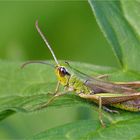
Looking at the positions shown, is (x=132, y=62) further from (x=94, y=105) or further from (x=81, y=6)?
(x=81, y=6)

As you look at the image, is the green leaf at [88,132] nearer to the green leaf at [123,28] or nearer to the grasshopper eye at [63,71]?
the green leaf at [123,28]

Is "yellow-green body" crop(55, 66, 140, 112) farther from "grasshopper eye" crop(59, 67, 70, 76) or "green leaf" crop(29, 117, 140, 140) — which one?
"green leaf" crop(29, 117, 140, 140)

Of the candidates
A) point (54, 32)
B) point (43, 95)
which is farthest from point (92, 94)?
point (54, 32)

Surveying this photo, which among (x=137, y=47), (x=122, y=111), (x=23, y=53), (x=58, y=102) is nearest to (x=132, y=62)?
(x=137, y=47)

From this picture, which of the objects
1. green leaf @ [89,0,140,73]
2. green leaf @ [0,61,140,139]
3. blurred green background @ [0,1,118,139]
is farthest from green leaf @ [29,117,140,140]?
blurred green background @ [0,1,118,139]

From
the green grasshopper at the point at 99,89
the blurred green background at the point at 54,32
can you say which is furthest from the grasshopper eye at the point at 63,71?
the blurred green background at the point at 54,32
